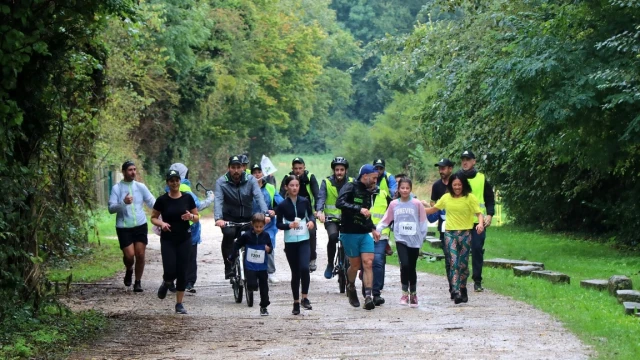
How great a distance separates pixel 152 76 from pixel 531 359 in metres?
32.0

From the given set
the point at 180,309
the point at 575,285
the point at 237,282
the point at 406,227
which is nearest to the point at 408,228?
the point at 406,227

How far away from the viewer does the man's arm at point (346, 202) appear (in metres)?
14.2

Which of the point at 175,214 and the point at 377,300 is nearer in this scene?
the point at 175,214

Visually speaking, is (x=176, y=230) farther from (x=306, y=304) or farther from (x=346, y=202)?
(x=346, y=202)

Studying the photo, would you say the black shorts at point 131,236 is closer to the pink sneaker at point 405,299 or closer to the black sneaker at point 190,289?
the black sneaker at point 190,289

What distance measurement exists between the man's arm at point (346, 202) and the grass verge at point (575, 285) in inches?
108

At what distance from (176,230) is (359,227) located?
2.44 meters

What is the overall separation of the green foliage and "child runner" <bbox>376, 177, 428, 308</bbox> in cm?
467

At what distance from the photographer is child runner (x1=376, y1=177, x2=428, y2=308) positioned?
14477 mm

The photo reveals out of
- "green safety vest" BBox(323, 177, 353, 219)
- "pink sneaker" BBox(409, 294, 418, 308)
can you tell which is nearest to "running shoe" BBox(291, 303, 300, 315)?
"pink sneaker" BBox(409, 294, 418, 308)

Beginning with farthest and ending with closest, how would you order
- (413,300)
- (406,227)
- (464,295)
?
(464,295) < (406,227) < (413,300)

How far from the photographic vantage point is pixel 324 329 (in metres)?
12.1

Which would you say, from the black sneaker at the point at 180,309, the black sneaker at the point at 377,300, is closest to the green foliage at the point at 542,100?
the black sneaker at the point at 377,300

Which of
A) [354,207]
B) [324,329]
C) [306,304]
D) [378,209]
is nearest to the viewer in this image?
[324,329]
